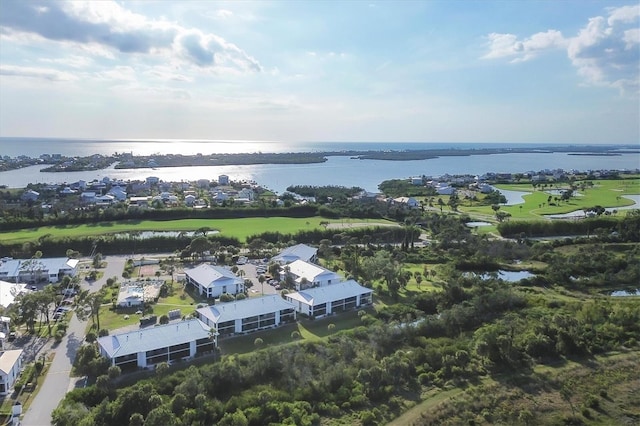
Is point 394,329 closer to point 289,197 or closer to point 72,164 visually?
point 289,197

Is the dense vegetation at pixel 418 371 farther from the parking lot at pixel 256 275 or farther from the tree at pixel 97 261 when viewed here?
the tree at pixel 97 261

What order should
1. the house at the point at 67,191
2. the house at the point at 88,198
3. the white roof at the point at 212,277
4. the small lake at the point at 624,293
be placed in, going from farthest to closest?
the house at the point at 67,191 < the house at the point at 88,198 < the small lake at the point at 624,293 < the white roof at the point at 212,277

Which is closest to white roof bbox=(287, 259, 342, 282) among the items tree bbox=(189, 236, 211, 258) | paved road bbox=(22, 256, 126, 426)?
tree bbox=(189, 236, 211, 258)

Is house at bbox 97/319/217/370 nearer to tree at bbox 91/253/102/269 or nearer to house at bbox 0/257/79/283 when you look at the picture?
house at bbox 0/257/79/283

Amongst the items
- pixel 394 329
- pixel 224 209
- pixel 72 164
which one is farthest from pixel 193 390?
pixel 72 164

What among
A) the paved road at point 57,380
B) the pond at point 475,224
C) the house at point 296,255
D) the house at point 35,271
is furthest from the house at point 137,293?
the pond at point 475,224

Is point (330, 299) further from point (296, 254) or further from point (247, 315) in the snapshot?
point (296, 254)
